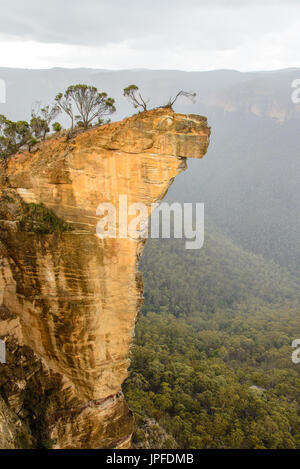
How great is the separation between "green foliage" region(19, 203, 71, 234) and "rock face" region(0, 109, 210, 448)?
0.04 meters

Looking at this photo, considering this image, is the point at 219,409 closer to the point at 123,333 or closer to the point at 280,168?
the point at 123,333

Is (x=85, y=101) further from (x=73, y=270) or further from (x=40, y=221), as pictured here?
(x=73, y=270)

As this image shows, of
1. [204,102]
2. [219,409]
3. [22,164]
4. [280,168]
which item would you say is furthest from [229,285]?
[204,102]

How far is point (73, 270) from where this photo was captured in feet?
40.0

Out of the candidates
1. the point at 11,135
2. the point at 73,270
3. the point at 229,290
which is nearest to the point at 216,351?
the point at 229,290

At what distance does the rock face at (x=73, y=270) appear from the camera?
37.6 feet

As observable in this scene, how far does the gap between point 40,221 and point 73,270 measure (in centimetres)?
217

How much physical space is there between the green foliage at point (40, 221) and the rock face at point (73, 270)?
4 cm

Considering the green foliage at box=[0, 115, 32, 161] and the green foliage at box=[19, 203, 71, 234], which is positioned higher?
the green foliage at box=[0, 115, 32, 161]

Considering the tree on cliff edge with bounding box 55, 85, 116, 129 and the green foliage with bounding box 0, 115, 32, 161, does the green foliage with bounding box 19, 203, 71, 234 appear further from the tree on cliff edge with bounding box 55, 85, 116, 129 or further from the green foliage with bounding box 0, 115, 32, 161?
the tree on cliff edge with bounding box 55, 85, 116, 129

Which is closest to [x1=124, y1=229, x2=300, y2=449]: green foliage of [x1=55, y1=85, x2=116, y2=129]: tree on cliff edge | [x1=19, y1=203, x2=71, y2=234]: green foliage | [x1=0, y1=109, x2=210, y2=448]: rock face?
[x1=0, y1=109, x2=210, y2=448]: rock face

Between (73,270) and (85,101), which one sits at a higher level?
(85,101)

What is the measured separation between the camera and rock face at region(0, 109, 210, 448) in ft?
37.6

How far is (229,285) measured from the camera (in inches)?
A: 2445
